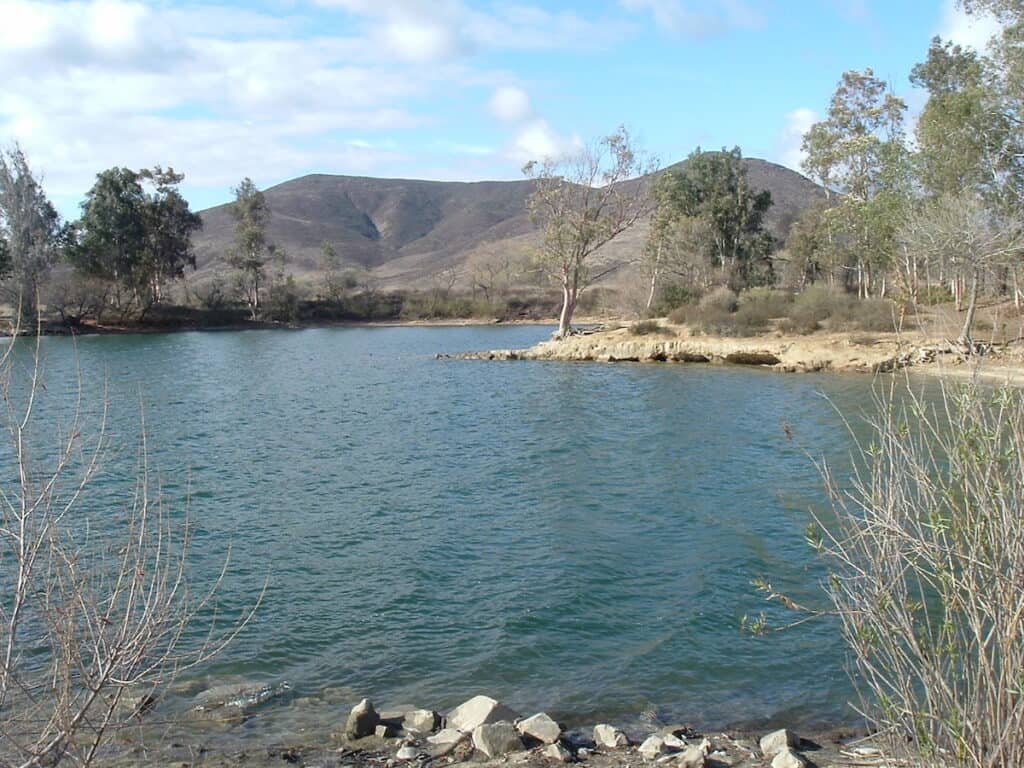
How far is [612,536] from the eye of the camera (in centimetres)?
1445

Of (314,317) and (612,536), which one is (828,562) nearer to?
(612,536)

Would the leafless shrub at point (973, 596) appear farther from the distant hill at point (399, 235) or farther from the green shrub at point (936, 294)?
the distant hill at point (399, 235)

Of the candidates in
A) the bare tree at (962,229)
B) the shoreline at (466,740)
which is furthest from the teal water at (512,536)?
the bare tree at (962,229)

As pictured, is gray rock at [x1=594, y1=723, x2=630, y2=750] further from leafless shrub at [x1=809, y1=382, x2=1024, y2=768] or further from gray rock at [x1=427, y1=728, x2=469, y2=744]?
leafless shrub at [x1=809, y1=382, x2=1024, y2=768]

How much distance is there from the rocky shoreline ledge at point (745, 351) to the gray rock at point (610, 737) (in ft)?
90.3

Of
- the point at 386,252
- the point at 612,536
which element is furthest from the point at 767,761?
the point at 386,252

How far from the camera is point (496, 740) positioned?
25.2 ft

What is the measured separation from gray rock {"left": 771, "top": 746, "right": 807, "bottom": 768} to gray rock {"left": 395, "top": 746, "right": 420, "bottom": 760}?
9.83 feet

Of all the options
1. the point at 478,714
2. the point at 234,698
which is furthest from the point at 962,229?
the point at 234,698

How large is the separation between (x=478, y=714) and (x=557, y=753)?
1.00 metres

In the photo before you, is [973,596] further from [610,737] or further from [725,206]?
[725,206]

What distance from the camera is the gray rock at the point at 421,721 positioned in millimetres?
8188

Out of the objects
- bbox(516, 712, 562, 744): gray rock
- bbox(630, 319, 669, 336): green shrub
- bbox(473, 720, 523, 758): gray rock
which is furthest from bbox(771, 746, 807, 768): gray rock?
bbox(630, 319, 669, 336): green shrub

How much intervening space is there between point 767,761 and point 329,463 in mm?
14230
